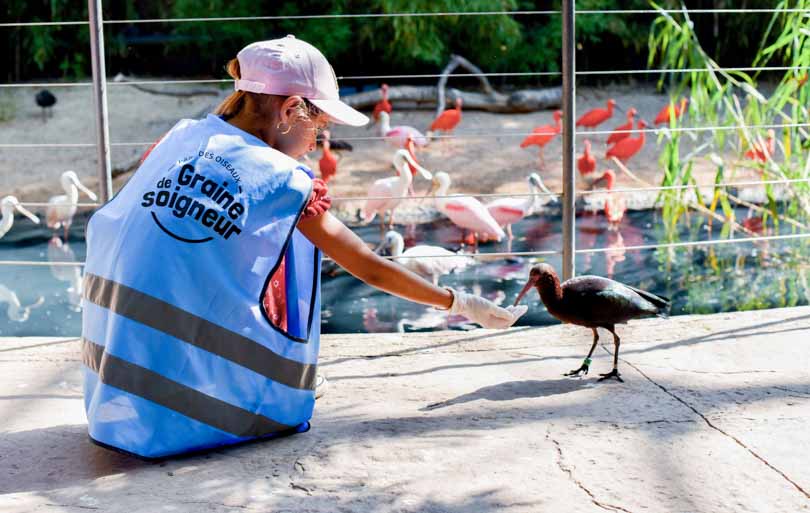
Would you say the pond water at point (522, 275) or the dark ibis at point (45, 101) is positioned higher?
the dark ibis at point (45, 101)

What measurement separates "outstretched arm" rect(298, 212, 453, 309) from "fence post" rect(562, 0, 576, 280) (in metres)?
1.04

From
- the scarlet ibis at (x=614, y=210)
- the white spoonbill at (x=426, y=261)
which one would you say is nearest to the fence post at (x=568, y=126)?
the white spoonbill at (x=426, y=261)

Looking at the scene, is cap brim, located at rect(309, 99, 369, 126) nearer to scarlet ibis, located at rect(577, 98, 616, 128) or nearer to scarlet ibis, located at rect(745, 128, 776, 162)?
scarlet ibis, located at rect(745, 128, 776, 162)

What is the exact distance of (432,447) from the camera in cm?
199

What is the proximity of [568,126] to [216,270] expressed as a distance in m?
1.48

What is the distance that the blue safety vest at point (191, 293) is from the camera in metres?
1.87

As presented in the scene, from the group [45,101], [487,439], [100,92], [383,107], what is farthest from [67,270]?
[487,439]

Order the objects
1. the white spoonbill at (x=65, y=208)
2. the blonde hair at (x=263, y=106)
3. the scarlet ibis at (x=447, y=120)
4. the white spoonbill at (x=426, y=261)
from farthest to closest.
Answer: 1. the scarlet ibis at (x=447, y=120)
2. the white spoonbill at (x=65, y=208)
3. the white spoonbill at (x=426, y=261)
4. the blonde hair at (x=263, y=106)

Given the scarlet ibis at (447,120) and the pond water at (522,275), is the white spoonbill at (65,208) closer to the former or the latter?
the pond water at (522,275)

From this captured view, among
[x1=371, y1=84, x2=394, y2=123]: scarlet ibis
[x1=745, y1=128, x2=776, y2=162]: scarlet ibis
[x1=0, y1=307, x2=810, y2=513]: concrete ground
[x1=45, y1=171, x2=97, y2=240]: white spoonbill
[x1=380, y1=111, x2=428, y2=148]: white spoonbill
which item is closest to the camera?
[x1=0, y1=307, x2=810, y2=513]: concrete ground

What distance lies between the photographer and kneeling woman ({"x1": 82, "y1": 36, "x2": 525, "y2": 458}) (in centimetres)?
187

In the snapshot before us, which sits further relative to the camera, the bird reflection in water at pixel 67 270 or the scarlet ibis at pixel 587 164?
the scarlet ibis at pixel 587 164

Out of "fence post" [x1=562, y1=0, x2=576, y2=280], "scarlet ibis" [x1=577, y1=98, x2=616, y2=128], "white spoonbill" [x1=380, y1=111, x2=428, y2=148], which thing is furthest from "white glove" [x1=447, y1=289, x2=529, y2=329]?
"scarlet ibis" [x1=577, y1=98, x2=616, y2=128]

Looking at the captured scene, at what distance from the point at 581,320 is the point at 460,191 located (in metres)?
5.45
